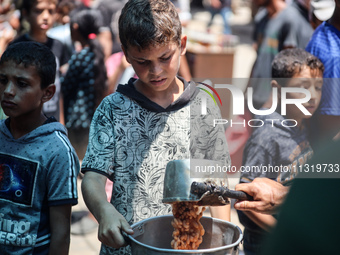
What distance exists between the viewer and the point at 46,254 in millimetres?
2086

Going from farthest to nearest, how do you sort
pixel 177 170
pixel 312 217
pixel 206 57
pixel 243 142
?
pixel 206 57
pixel 243 142
pixel 177 170
pixel 312 217

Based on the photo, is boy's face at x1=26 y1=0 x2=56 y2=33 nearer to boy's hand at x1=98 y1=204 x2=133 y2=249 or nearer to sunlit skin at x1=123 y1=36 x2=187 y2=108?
sunlit skin at x1=123 y1=36 x2=187 y2=108

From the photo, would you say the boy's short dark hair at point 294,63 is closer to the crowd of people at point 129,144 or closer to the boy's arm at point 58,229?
the crowd of people at point 129,144

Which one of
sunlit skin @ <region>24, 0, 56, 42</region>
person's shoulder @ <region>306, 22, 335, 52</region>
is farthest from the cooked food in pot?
sunlit skin @ <region>24, 0, 56, 42</region>

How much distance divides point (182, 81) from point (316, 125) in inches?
38.2

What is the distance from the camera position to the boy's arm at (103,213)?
149 cm

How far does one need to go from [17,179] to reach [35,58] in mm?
580

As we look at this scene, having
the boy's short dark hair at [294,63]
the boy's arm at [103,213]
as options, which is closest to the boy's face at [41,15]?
the boy's short dark hair at [294,63]

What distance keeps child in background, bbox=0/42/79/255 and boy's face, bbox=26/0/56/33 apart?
7.00ft

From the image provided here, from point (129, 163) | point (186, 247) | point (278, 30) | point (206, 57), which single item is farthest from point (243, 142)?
point (206, 57)

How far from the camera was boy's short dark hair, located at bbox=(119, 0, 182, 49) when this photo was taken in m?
1.84

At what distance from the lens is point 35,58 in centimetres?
225

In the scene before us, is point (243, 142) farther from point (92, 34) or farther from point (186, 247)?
point (92, 34)

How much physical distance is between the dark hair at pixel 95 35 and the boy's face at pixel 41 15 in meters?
0.39
